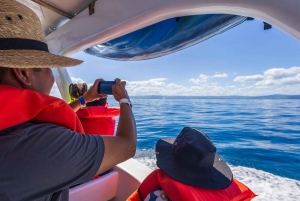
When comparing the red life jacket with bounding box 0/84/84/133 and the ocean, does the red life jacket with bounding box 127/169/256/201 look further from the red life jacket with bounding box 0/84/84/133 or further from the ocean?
the ocean

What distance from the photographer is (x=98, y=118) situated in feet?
6.27

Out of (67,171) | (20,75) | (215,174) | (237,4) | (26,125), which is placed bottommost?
(215,174)

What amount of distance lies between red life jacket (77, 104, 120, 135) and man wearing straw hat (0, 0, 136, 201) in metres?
1.27

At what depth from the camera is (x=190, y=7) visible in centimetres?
107

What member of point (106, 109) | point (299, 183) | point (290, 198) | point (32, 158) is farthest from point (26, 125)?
point (299, 183)

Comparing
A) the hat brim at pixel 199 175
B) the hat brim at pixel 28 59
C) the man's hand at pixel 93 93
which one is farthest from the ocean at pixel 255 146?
the hat brim at pixel 28 59

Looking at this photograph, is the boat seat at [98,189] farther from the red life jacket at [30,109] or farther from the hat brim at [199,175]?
the red life jacket at [30,109]

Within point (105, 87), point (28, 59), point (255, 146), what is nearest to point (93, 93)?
point (105, 87)

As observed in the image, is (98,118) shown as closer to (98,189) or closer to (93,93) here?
(98,189)

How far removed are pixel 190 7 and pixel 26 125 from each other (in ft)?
3.37

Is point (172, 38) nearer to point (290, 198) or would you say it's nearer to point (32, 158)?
point (32, 158)

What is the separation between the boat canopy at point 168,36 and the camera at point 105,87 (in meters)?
0.88

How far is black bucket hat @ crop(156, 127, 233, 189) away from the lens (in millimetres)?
821

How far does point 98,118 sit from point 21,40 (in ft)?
4.93
